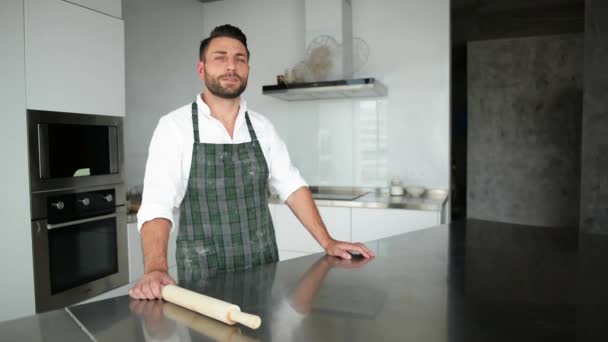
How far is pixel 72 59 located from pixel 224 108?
128 centimetres

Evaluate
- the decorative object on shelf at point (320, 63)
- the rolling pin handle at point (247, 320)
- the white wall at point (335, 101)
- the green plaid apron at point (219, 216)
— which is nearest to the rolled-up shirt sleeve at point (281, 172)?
the green plaid apron at point (219, 216)

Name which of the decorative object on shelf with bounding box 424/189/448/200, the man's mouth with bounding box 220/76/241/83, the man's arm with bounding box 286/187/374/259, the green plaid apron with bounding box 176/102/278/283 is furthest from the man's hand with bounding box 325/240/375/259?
the decorative object on shelf with bounding box 424/189/448/200

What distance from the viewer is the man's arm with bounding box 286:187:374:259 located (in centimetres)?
143

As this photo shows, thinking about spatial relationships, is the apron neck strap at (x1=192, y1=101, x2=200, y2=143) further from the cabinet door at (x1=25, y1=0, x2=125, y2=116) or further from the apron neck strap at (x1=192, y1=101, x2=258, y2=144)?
the cabinet door at (x1=25, y1=0, x2=125, y2=116)

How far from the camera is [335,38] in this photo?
3.49 meters

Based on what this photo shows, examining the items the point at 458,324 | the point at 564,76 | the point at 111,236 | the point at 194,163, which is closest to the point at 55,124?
the point at 111,236

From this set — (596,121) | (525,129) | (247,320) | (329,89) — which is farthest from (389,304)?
(525,129)

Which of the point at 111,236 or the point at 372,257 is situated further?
the point at 111,236

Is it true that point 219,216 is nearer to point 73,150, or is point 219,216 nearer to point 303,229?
point 73,150

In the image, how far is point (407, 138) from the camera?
3609 millimetres

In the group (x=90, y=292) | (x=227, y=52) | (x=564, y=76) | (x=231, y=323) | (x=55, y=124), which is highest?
(x=564, y=76)

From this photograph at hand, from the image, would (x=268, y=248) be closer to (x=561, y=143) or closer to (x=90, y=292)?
(x=90, y=292)

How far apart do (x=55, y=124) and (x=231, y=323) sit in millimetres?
1971

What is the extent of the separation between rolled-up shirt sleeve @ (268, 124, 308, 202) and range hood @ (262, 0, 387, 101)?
145cm
